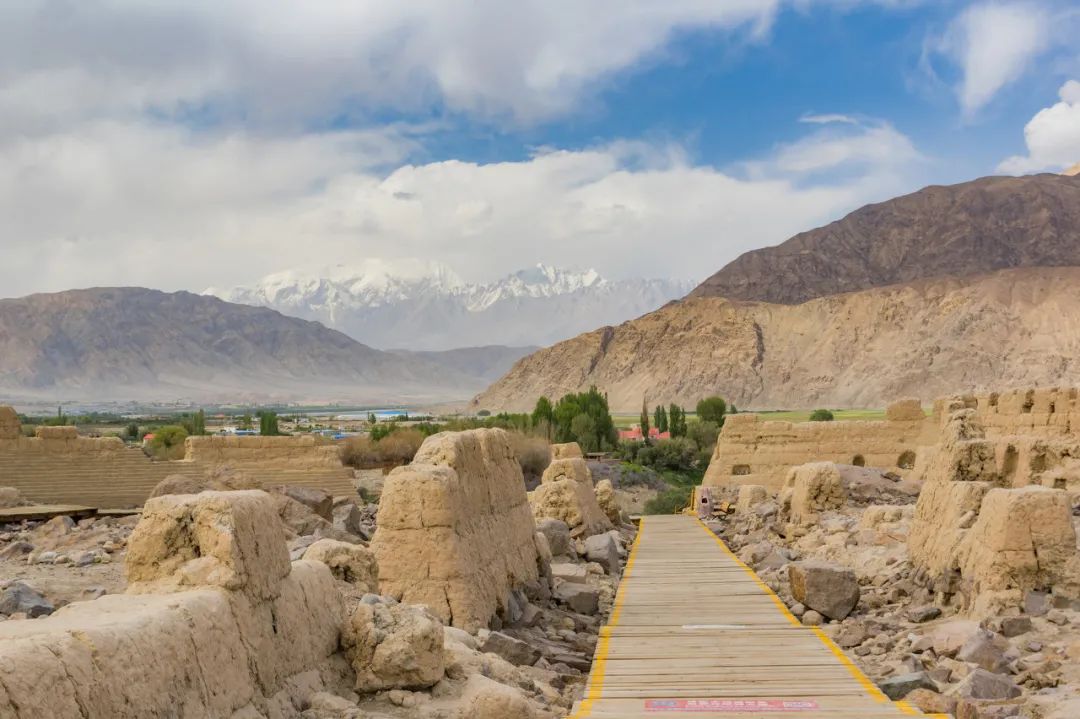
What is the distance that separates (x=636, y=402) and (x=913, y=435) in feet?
230

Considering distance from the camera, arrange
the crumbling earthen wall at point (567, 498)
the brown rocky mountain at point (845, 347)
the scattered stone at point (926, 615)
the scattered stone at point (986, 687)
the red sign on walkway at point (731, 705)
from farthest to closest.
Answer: the brown rocky mountain at point (845, 347), the crumbling earthen wall at point (567, 498), the scattered stone at point (926, 615), the scattered stone at point (986, 687), the red sign on walkway at point (731, 705)

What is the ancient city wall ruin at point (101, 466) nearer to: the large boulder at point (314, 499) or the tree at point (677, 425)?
the large boulder at point (314, 499)

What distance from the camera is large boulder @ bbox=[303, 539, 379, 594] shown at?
7777mm

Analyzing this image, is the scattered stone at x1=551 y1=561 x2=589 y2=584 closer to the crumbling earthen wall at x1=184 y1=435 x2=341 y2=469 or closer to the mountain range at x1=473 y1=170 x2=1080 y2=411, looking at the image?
the crumbling earthen wall at x1=184 y1=435 x2=341 y2=469

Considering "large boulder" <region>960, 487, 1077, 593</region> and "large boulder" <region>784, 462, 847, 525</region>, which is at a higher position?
"large boulder" <region>960, 487, 1077, 593</region>

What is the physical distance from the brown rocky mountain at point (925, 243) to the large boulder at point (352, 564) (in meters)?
103

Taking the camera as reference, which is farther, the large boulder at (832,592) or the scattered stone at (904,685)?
the large boulder at (832,592)

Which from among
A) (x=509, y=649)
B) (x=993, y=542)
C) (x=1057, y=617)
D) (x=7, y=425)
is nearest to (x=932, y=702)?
(x=1057, y=617)

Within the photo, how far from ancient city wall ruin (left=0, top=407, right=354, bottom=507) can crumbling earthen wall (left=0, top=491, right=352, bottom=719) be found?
49.7 feet

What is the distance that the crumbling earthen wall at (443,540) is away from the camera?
27.7 ft

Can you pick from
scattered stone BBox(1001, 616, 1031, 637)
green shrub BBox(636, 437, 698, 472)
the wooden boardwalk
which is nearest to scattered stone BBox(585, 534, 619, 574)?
the wooden boardwalk

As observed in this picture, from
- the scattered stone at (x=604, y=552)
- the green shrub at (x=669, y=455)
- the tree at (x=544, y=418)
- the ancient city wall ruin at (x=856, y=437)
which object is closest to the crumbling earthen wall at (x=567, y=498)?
the scattered stone at (x=604, y=552)

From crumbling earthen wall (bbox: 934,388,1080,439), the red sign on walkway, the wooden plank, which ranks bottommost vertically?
the red sign on walkway

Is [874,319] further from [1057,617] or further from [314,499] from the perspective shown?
[1057,617]
